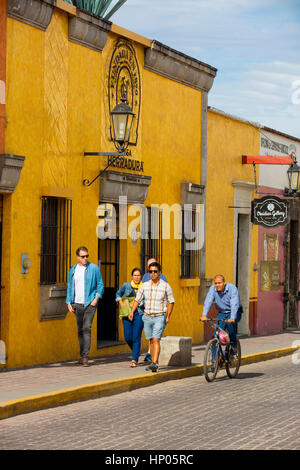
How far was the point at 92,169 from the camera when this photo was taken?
49.4ft

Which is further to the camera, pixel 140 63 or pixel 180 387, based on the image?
pixel 140 63

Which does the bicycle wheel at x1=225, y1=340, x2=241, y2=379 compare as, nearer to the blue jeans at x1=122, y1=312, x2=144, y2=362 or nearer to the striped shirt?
the striped shirt

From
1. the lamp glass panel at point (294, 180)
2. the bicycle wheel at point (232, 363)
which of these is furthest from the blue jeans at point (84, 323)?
the lamp glass panel at point (294, 180)

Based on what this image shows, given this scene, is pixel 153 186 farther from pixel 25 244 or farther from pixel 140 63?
pixel 25 244

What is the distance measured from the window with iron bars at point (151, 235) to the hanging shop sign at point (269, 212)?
14.3 feet

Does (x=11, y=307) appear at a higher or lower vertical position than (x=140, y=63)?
lower

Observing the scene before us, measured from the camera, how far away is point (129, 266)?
53.8ft

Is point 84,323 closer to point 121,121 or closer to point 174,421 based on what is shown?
point 121,121

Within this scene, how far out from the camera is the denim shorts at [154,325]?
13.2m

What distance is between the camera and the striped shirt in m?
13.3

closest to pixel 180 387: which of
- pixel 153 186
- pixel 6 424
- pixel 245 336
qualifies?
pixel 6 424

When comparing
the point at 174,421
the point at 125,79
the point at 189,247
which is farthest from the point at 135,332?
the point at 189,247

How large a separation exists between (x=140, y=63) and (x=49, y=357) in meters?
6.02

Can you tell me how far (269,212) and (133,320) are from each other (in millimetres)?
7885
